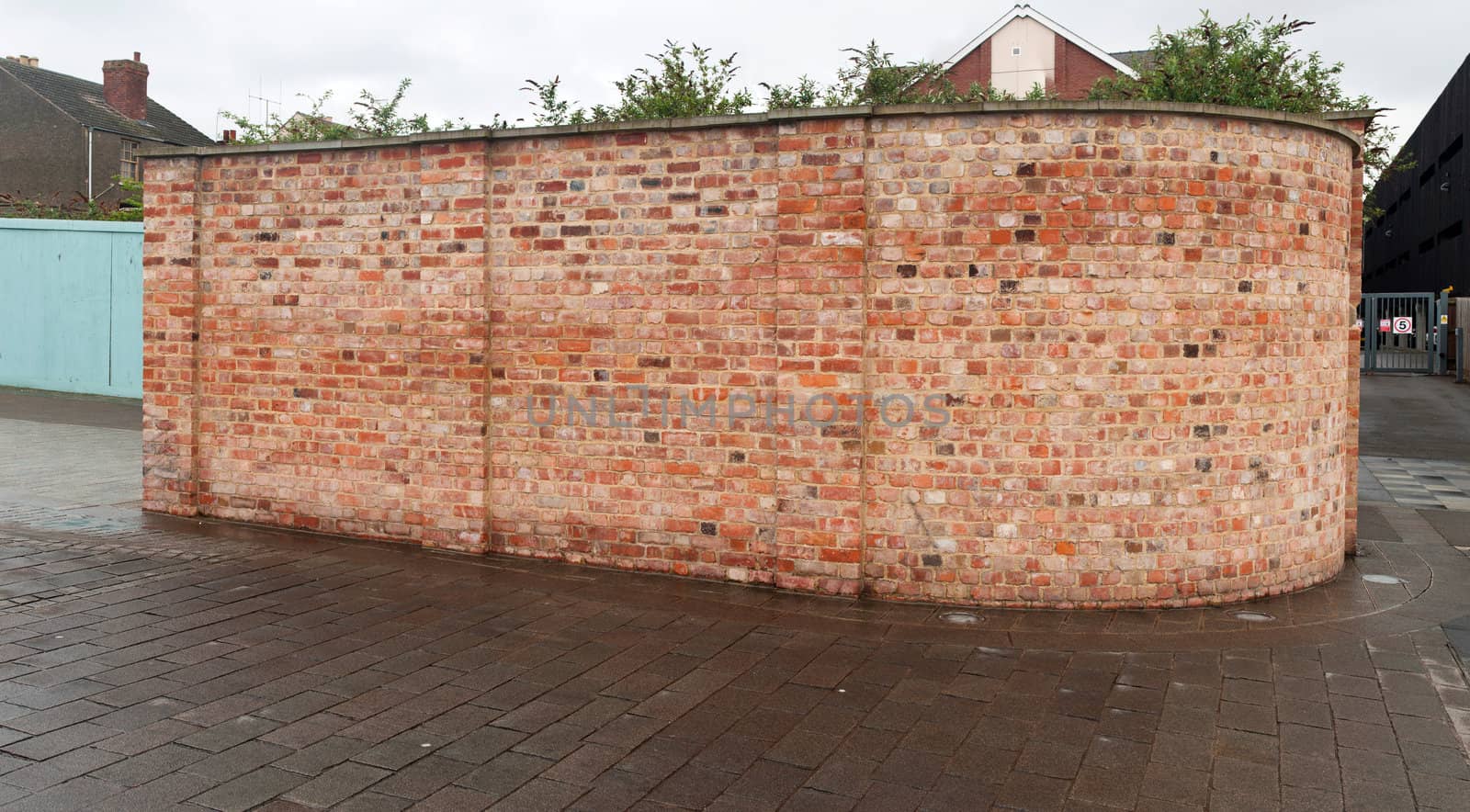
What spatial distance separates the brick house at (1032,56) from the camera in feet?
103

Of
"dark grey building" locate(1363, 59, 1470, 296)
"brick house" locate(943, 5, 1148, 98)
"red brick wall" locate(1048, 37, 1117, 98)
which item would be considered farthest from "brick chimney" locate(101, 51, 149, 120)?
"dark grey building" locate(1363, 59, 1470, 296)

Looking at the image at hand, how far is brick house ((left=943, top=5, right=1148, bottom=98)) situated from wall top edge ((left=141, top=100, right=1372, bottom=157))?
24.9 meters

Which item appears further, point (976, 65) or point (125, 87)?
point (125, 87)

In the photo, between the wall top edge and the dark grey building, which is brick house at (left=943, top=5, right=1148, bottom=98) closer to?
the dark grey building

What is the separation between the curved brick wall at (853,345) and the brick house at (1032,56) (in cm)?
2531

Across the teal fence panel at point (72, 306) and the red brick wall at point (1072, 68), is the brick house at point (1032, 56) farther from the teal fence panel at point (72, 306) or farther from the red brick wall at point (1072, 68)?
the teal fence panel at point (72, 306)

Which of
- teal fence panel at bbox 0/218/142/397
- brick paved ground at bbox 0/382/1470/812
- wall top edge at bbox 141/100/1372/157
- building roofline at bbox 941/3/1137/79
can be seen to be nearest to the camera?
brick paved ground at bbox 0/382/1470/812

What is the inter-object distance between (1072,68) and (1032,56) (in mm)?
1167

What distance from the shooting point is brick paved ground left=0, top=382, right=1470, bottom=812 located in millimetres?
4141

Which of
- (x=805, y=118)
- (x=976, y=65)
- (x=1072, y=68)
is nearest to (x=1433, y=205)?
(x=1072, y=68)

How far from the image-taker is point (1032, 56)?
31828 mm


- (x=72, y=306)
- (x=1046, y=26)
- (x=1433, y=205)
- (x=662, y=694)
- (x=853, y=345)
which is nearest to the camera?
(x=662, y=694)

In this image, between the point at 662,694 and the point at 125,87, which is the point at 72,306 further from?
the point at 125,87

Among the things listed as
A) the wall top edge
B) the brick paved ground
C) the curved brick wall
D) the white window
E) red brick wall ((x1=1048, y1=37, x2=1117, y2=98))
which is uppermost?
red brick wall ((x1=1048, y1=37, x2=1117, y2=98))
